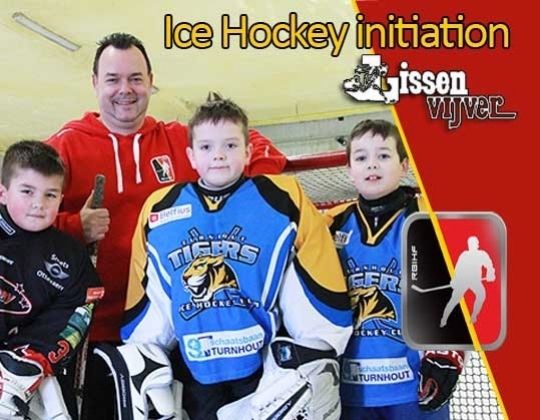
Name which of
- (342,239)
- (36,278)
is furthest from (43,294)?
(342,239)

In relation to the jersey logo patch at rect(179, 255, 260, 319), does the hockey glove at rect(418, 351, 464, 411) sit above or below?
below

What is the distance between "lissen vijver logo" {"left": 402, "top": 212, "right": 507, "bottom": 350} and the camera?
1.11m

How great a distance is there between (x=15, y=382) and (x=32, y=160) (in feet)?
1.06

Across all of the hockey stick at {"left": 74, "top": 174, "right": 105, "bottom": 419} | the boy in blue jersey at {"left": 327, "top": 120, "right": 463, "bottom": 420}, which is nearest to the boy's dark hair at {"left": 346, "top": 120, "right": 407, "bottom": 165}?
the boy in blue jersey at {"left": 327, "top": 120, "right": 463, "bottom": 420}

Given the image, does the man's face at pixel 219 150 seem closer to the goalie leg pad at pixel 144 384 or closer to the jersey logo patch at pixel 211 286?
the jersey logo patch at pixel 211 286

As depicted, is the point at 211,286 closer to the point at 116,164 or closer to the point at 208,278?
the point at 208,278

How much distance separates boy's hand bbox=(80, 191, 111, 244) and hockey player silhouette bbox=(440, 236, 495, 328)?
0.52 m

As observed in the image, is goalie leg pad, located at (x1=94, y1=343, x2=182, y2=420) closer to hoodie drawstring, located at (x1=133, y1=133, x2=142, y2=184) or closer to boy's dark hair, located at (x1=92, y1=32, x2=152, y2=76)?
hoodie drawstring, located at (x1=133, y1=133, x2=142, y2=184)

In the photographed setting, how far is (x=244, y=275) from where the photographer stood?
1.17 metres

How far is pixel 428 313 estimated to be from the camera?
113cm

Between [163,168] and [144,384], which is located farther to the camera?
[163,168]

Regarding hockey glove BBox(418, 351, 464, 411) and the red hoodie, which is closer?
hockey glove BBox(418, 351, 464, 411)

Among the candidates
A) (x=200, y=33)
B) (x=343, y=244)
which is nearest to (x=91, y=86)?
(x=200, y=33)

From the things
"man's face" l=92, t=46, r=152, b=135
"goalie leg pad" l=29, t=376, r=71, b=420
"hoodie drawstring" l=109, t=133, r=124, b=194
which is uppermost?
"man's face" l=92, t=46, r=152, b=135
